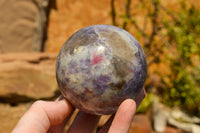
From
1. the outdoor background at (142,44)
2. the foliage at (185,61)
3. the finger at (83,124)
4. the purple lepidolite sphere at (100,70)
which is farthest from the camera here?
the foliage at (185,61)

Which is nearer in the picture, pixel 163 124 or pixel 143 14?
pixel 163 124

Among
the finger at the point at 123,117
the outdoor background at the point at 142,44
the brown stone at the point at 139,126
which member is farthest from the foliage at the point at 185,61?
the finger at the point at 123,117

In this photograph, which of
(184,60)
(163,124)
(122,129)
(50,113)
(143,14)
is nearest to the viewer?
(122,129)

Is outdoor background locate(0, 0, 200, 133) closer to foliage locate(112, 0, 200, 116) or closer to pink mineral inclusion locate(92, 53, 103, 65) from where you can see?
foliage locate(112, 0, 200, 116)

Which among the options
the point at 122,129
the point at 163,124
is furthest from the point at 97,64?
the point at 163,124

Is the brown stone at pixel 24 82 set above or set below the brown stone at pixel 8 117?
above

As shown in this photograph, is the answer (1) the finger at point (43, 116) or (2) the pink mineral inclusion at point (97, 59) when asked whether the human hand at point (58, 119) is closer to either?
(1) the finger at point (43, 116)

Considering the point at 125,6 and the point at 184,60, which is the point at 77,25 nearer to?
the point at 125,6

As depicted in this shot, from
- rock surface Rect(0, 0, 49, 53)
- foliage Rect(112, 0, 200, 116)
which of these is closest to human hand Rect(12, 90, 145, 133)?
foliage Rect(112, 0, 200, 116)
